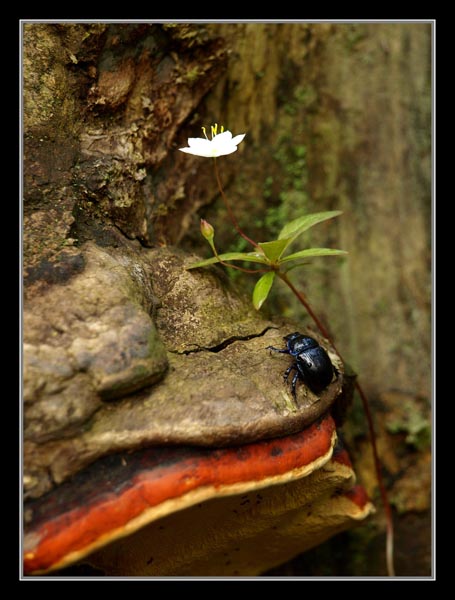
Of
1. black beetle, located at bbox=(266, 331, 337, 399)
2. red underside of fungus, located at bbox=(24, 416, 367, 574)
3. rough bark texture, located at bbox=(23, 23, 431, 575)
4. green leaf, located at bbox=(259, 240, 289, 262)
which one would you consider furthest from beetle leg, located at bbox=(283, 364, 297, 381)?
rough bark texture, located at bbox=(23, 23, 431, 575)

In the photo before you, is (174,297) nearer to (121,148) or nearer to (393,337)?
(121,148)

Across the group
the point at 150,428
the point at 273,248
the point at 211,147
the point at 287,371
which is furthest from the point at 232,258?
the point at 150,428

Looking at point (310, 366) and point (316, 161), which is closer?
point (310, 366)

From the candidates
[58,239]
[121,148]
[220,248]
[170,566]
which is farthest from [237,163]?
[170,566]

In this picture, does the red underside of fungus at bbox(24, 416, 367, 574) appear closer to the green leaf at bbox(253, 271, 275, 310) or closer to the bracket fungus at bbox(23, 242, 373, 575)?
the bracket fungus at bbox(23, 242, 373, 575)

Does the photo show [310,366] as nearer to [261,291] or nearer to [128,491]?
[261,291]
